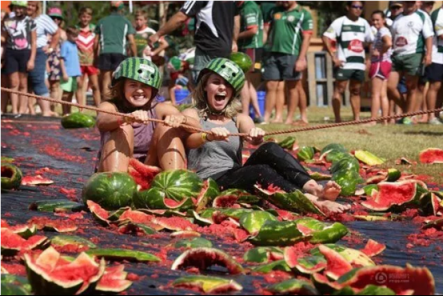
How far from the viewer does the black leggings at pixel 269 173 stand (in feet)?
25.4

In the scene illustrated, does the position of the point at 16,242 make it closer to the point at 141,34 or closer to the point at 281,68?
the point at 281,68

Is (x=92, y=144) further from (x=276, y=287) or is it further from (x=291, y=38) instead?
(x=276, y=287)

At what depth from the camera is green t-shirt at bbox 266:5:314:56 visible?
17.2 m

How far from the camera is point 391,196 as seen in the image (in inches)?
317

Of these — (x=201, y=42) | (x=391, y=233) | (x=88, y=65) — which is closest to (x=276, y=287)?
(x=391, y=233)

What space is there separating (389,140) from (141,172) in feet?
22.7

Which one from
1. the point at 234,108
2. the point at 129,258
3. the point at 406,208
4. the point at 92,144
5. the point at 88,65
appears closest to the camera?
the point at 129,258

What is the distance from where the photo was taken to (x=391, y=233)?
696 cm

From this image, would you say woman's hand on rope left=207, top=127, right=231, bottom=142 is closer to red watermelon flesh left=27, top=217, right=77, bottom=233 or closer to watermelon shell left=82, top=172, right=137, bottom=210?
watermelon shell left=82, top=172, right=137, bottom=210

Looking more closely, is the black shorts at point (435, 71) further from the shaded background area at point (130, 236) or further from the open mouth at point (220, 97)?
the open mouth at point (220, 97)

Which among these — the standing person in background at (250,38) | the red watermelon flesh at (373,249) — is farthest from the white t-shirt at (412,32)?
the red watermelon flesh at (373,249)

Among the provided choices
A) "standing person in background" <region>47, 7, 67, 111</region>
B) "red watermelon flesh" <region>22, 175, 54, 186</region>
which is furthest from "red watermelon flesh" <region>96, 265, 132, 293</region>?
"standing person in background" <region>47, 7, 67, 111</region>

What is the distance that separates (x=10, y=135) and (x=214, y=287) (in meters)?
9.72

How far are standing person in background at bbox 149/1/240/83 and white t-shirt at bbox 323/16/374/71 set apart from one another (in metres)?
3.72
